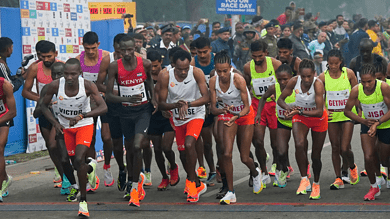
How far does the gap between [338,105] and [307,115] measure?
0.80m

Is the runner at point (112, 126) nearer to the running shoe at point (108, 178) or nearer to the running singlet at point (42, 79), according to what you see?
the running shoe at point (108, 178)

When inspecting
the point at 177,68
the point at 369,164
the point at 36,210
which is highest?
the point at 177,68

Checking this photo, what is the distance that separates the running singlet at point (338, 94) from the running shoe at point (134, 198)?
2944mm

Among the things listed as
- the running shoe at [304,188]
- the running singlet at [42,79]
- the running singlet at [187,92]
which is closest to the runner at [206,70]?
the running singlet at [187,92]

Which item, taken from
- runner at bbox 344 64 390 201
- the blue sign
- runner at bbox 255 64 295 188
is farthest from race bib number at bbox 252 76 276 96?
the blue sign

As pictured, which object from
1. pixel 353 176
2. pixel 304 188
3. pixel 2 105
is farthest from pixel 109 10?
pixel 304 188

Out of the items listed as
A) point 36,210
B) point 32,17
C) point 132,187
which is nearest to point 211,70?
point 132,187

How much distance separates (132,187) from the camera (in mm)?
8445

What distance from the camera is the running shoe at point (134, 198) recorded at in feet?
27.2

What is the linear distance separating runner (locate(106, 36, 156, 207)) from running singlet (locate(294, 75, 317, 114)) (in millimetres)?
1958

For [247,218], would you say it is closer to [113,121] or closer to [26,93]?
[113,121]

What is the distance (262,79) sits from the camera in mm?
9859

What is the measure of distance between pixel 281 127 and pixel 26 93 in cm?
373

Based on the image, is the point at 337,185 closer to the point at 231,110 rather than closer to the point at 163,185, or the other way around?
the point at 231,110
